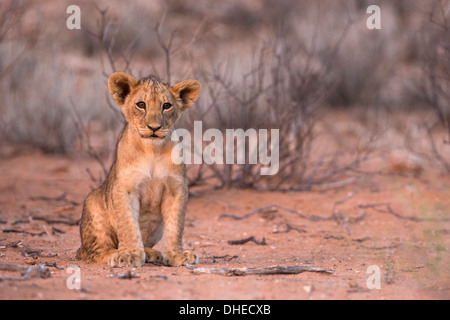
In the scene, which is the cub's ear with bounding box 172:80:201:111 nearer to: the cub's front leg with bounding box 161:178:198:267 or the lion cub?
the lion cub

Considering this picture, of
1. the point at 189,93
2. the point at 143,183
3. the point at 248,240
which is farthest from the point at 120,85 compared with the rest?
the point at 248,240

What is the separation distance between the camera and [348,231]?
7.29 metres

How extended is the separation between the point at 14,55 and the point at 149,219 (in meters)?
9.29

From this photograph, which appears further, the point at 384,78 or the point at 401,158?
the point at 384,78

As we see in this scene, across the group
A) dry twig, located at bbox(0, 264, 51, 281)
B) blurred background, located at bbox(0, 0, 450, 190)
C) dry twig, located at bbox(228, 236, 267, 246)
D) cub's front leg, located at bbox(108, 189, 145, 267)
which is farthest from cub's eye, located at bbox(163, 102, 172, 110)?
blurred background, located at bbox(0, 0, 450, 190)

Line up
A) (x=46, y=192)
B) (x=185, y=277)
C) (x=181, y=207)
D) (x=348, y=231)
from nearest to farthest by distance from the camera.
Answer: (x=185, y=277) → (x=181, y=207) → (x=348, y=231) → (x=46, y=192)

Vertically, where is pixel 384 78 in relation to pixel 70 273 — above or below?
above

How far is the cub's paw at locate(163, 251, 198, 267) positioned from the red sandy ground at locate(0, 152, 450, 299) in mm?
109

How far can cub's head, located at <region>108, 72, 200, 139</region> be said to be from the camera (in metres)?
4.83

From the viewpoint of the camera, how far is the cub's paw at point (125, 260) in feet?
15.7

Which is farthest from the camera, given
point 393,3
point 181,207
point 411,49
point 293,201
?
point 393,3

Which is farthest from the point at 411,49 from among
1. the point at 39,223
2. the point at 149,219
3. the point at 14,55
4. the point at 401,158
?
the point at 149,219

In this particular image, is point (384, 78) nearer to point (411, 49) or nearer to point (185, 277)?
point (411, 49)

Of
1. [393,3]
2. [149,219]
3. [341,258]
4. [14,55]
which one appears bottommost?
[341,258]
